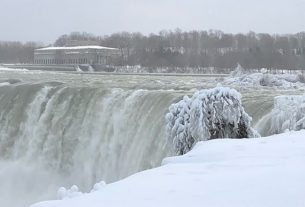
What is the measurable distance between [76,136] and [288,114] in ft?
29.8

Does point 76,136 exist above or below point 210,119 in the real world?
below

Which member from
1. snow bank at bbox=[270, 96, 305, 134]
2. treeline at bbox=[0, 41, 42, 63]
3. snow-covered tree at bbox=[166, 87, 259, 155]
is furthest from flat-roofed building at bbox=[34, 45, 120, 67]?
snow-covered tree at bbox=[166, 87, 259, 155]

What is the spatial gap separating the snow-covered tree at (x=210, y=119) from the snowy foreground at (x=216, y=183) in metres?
2.52

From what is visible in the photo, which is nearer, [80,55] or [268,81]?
[268,81]

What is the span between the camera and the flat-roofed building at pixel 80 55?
8636 cm

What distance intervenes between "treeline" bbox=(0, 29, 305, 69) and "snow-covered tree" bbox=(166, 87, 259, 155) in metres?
52.2

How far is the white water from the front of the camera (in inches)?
608

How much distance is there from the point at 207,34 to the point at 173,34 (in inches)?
234

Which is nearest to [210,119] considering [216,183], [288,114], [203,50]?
[288,114]

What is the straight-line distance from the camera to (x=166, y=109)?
15.2 meters

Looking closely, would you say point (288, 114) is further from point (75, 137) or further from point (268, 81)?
point (268, 81)

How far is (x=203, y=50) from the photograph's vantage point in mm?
86750

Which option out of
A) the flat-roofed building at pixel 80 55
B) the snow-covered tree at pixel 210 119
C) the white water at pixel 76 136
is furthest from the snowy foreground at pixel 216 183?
the flat-roofed building at pixel 80 55

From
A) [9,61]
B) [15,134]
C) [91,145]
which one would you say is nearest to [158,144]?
[91,145]
